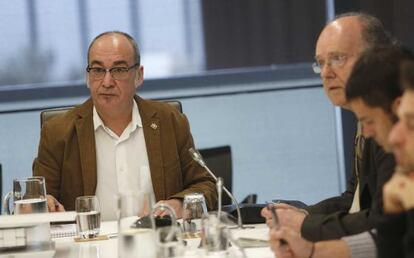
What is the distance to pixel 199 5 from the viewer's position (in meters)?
5.18

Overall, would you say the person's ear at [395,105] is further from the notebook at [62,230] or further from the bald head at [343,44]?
A: the notebook at [62,230]

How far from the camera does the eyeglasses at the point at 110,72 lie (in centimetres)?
342

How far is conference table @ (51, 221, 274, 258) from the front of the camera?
2.35 meters

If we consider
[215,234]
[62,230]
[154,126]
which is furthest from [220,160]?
[215,234]

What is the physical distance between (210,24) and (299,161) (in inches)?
44.8

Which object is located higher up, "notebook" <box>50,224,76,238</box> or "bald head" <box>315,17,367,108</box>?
"bald head" <box>315,17,367,108</box>

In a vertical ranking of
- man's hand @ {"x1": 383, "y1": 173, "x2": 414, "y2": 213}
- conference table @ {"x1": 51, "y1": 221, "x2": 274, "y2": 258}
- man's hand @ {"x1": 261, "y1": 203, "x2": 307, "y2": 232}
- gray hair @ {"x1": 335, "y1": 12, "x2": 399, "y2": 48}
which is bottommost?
Result: conference table @ {"x1": 51, "y1": 221, "x2": 274, "y2": 258}

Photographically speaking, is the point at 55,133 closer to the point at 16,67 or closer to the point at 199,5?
the point at 16,67

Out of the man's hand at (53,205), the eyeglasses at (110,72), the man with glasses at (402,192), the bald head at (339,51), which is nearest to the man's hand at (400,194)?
the man with glasses at (402,192)

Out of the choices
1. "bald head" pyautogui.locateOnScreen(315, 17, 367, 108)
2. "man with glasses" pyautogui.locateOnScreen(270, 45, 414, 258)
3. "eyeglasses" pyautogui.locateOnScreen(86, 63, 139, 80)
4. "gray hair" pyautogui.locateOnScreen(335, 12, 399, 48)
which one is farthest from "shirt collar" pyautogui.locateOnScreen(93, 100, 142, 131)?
"man with glasses" pyautogui.locateOnScreen(270, 45, 414, 258)

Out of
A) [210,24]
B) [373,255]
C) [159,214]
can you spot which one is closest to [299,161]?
[210,24]

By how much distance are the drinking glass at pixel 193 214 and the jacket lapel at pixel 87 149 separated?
2.56 feet

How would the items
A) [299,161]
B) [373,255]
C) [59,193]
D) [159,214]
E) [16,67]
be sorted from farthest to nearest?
[299,161], [16,67], [59,193], [159,214], [373,255]

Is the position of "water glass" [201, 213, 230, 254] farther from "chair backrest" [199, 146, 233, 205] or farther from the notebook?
"chair backrest" [199, 146, 233, 205]
